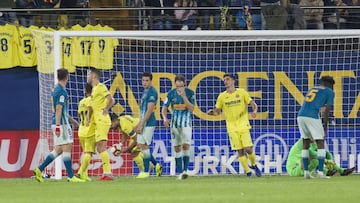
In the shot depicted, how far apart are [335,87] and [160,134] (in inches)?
151

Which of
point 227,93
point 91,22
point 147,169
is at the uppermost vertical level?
point 91,22

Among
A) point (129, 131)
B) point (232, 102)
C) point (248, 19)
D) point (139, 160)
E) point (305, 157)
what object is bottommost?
point (139, 160)

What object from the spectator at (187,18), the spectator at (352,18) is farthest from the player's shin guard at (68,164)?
the spectator at (352,18)

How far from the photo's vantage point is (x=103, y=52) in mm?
23625

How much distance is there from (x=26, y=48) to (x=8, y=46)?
385 mm

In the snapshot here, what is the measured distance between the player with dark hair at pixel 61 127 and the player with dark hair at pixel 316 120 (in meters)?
4.05

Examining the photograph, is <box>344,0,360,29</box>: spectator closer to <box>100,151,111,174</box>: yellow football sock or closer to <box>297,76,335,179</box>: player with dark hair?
<box>297,76,335,179</box>: player with dark hair

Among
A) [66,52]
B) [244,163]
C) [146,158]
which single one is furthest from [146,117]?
[66,52]

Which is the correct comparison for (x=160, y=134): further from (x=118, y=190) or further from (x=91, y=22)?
(x=118, y=190)

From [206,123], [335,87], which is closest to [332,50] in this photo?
[335,87]

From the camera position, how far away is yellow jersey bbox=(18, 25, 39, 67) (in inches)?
928

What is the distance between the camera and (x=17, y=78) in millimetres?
24094

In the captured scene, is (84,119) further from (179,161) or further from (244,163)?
(244,163)

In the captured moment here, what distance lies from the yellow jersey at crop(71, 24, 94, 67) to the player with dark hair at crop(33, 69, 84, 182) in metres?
3.27
